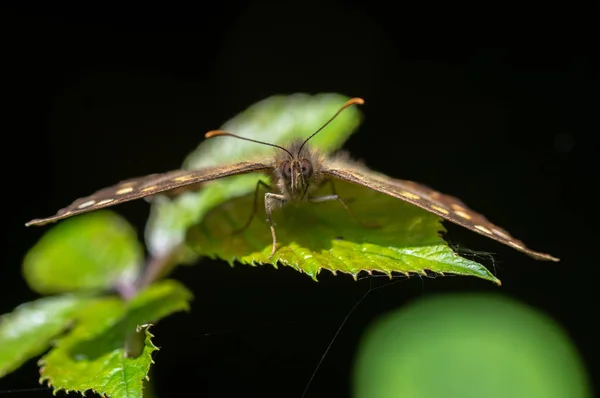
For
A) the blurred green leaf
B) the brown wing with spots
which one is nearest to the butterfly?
the brown wing with spots

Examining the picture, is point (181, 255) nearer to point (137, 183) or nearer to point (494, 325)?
point (137, 183)

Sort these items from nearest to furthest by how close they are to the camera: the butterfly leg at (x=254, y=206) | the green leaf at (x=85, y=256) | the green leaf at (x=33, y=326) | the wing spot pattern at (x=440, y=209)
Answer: the wing spot pattern at (x=440, y=209) → the green leaf at (x=33, y=326) → the butterfly leg at (x=254, y=206) → the green leaf at (x=85, y=256)

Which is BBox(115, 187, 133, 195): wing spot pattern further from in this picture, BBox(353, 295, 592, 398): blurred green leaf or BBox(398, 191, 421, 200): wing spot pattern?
BBox(353, 295, 592, 398): blurred green leaf

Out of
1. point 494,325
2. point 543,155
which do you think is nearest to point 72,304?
point 494,325

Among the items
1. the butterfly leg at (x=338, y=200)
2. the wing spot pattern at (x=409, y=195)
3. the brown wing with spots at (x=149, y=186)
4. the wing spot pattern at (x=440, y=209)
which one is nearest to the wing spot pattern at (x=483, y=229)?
the wing spot pattern at (x=440, y=209)

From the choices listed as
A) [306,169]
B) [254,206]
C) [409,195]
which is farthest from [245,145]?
[409,195]

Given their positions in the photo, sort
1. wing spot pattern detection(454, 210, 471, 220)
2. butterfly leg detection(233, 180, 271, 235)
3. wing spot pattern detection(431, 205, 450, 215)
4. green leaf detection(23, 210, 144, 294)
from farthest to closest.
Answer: green leaf detection(23, 210, 144, 294) → butterfly leg detection(233, 180, 271, 235) → wing spot pattern detection(454, 210, 471, 220) → wing spot pattern detection(431, 205, 450, 215)

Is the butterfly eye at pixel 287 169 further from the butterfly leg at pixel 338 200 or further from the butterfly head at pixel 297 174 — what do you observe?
the butterfly leg at pixel 338 200
